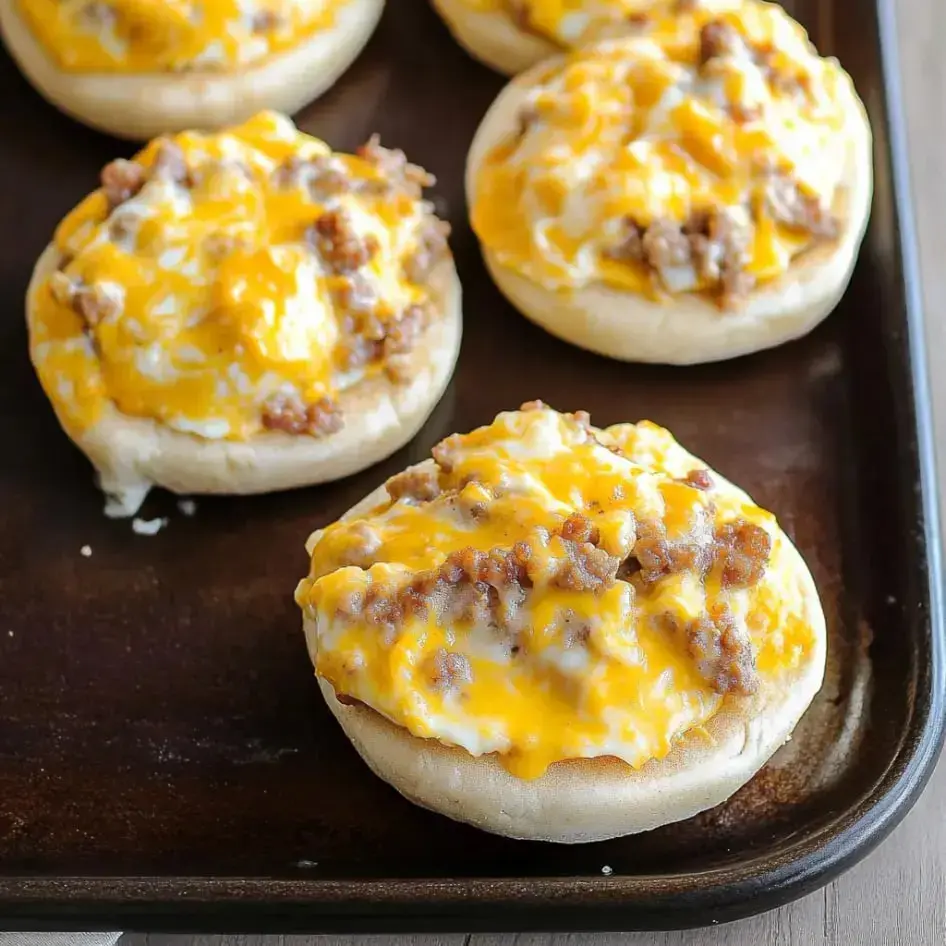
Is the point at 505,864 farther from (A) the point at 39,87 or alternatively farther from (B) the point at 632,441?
(A) the point at 39,87

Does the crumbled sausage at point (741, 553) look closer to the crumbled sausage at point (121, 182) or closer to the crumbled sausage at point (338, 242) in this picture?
the crumbled sausage at point (338, 242)

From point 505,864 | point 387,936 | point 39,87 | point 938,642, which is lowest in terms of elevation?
point 387,936

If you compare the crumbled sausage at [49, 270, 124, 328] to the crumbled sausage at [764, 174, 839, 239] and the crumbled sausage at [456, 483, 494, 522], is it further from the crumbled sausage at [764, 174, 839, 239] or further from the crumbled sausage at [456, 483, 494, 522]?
the crumbled sausage at [764, 174, 839, 239]

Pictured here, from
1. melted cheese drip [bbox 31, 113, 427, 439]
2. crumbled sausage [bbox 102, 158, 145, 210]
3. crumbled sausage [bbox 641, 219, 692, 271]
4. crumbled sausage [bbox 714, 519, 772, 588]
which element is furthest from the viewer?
crumbled sausage [bbox 102, 158, 145, 210]

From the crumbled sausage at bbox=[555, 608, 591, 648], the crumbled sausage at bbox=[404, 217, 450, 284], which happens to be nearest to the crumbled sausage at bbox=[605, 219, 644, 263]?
the crumbled sausage at bbox=[404, 217, 450, 284]

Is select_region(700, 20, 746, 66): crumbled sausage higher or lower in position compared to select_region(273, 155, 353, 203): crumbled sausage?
higher

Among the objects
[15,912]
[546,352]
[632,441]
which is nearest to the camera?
[15,912]

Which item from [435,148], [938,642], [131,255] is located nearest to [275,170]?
[131,255]
